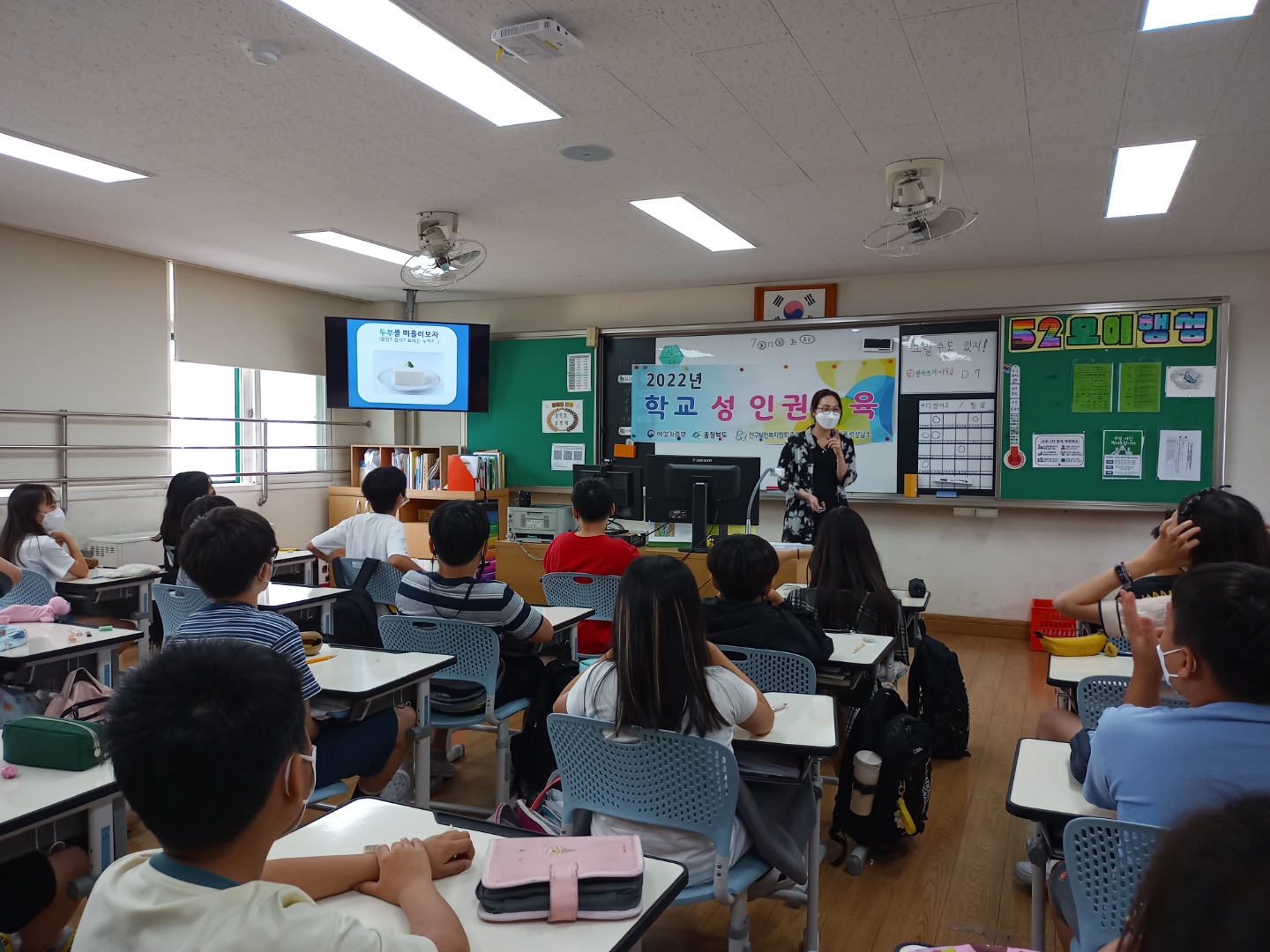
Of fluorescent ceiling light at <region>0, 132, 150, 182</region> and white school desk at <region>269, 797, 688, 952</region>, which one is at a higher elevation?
fluorescent ceiling light at <region>0, 132, 150, 182</region>

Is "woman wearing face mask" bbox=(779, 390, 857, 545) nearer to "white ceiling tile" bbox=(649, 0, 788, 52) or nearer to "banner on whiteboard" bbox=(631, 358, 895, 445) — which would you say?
"banner on whiteboard" bbox=(631, 358, 895, 445)

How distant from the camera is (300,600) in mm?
3629

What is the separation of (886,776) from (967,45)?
2295 millimetres

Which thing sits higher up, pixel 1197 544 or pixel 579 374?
pixel 579 374

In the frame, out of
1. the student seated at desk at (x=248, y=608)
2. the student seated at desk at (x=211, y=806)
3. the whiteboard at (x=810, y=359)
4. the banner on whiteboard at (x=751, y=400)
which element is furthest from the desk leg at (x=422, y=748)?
the banner on whiteboard at (x=751, y=400)

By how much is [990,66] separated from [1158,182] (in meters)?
1.75

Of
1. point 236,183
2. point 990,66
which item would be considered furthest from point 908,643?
point 236,183

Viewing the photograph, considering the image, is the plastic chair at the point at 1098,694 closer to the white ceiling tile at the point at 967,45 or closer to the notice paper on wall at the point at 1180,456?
the white ceiling tile at the point at 967,45

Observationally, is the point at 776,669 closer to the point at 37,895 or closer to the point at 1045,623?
the point at 37,895

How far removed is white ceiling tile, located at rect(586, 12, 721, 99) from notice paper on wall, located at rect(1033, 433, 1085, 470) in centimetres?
375

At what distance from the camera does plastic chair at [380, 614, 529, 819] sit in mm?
2789

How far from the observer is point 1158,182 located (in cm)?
397

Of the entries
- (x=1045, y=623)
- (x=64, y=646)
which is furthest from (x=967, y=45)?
(x=1045, y=623)

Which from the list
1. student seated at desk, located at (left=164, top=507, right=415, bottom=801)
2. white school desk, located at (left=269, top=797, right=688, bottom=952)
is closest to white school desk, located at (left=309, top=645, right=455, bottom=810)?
student seated at desk, located at (left=164, top=507, right=415, bottom=801)
